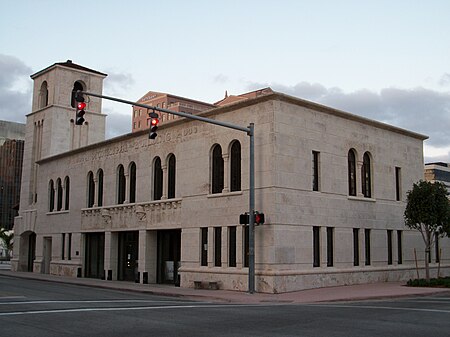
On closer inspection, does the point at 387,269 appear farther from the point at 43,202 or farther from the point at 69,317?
the point at 43,202

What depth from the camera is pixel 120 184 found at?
3644cm

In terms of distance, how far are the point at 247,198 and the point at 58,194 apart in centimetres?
2181

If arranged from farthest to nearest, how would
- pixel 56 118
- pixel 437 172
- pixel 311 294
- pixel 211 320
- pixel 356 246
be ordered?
pixel 437 172
pixel 56 118
pixel 356 246
pixel 311 294
pixel 211 320

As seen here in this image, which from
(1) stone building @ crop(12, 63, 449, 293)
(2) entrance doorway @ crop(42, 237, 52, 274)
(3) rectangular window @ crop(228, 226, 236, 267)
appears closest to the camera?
(1) stone building @ crop(12, 63, 449, 293)

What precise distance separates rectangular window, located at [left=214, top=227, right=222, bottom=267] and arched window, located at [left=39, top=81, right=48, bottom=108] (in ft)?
92.0

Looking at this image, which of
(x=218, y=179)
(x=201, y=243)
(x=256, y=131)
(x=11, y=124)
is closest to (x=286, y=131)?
(x=256, y=131)

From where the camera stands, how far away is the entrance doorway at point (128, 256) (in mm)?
34500

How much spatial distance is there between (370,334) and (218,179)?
17211mm

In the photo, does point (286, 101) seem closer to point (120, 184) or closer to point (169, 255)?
point (169, 255)

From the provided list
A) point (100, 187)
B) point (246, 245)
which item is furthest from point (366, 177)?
point (100, 187)

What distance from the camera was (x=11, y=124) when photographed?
11900cm

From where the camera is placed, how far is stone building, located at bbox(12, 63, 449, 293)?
26.2 meters

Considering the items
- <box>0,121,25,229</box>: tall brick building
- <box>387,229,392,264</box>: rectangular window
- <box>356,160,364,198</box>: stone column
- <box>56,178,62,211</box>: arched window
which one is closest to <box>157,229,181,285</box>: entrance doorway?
<box>356,160,364,198</box>: stone column

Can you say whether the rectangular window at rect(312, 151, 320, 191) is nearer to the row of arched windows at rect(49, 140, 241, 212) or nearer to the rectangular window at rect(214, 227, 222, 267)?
the row of arched windows at rect(49, 140, 241, 212)
